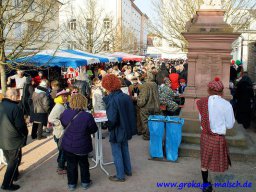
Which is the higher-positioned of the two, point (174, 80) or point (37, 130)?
point (174, 80)

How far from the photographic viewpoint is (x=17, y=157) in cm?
525

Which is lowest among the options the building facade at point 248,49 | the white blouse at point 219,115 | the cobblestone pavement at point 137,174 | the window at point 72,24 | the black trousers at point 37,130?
the cobblestone pavement at point 137,174

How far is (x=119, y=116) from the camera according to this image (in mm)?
5332

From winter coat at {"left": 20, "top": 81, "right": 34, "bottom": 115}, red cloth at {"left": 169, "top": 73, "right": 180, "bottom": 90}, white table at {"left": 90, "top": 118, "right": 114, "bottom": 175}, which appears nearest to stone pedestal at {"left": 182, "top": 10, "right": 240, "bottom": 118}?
white table at {"left": 90, "top": 118, "right": 114, "bottom": 175}

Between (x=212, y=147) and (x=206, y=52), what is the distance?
3.28 metres

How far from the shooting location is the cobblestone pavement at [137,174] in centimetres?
535

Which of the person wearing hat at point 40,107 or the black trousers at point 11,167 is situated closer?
the black trousers at point 11,167

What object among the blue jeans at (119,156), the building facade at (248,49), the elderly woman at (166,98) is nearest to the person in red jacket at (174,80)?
the elderly woman at (166,98)

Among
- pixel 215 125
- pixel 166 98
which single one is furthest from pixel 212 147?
pixel 166 98

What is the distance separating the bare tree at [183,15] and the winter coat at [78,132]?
12.6 meters

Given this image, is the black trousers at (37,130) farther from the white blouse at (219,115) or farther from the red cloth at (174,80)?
the red cloth at (174,80)

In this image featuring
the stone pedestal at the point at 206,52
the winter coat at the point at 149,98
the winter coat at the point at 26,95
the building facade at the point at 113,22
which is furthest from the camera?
the building facade at the point at 113,22

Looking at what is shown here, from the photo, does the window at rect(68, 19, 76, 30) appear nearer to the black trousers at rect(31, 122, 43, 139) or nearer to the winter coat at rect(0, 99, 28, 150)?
the black trousers at rect(31, 122, 43, 139)

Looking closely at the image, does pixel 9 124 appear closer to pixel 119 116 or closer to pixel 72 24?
pixel 119 116
